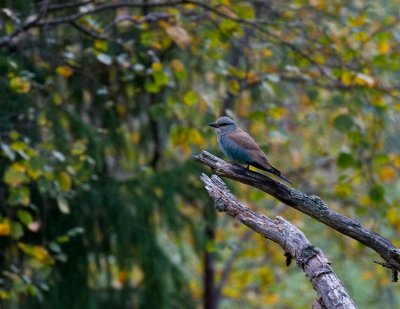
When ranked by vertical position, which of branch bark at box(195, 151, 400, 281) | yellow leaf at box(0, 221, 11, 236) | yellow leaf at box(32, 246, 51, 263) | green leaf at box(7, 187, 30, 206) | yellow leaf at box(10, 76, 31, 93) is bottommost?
yellow leaf at box(32, 246, 51, 263)

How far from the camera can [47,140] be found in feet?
17.8

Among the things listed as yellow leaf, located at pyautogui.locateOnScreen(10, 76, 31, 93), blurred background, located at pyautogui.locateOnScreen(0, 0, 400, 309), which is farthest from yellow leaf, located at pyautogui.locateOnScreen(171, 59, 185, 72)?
yellow leaf, located at pyautogui.locateOnScreen(10, 76, 31, 93)

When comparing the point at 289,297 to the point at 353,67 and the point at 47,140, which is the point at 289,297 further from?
the point at 47,140

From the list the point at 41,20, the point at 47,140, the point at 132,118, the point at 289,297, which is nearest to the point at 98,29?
the point at 41,20

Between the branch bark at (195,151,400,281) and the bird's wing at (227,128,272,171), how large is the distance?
1.87 feet

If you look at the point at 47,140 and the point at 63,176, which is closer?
the point at 63,176

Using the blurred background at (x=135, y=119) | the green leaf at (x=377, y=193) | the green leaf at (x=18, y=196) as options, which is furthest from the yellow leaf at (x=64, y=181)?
the green leaf at (x=377, y=193)

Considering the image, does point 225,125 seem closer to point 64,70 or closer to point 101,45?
point 101,45

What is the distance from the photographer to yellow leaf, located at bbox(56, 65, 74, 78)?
5.51 metres

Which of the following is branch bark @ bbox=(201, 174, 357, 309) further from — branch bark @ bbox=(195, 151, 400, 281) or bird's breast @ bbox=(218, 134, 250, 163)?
bird's breast @ bbox=(218, 134, 250, 163)

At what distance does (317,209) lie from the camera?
335cm

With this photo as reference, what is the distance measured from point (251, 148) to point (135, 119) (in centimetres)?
252

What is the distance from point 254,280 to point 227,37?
4467 millimetres

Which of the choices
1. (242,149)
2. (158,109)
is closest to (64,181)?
(158,109)
